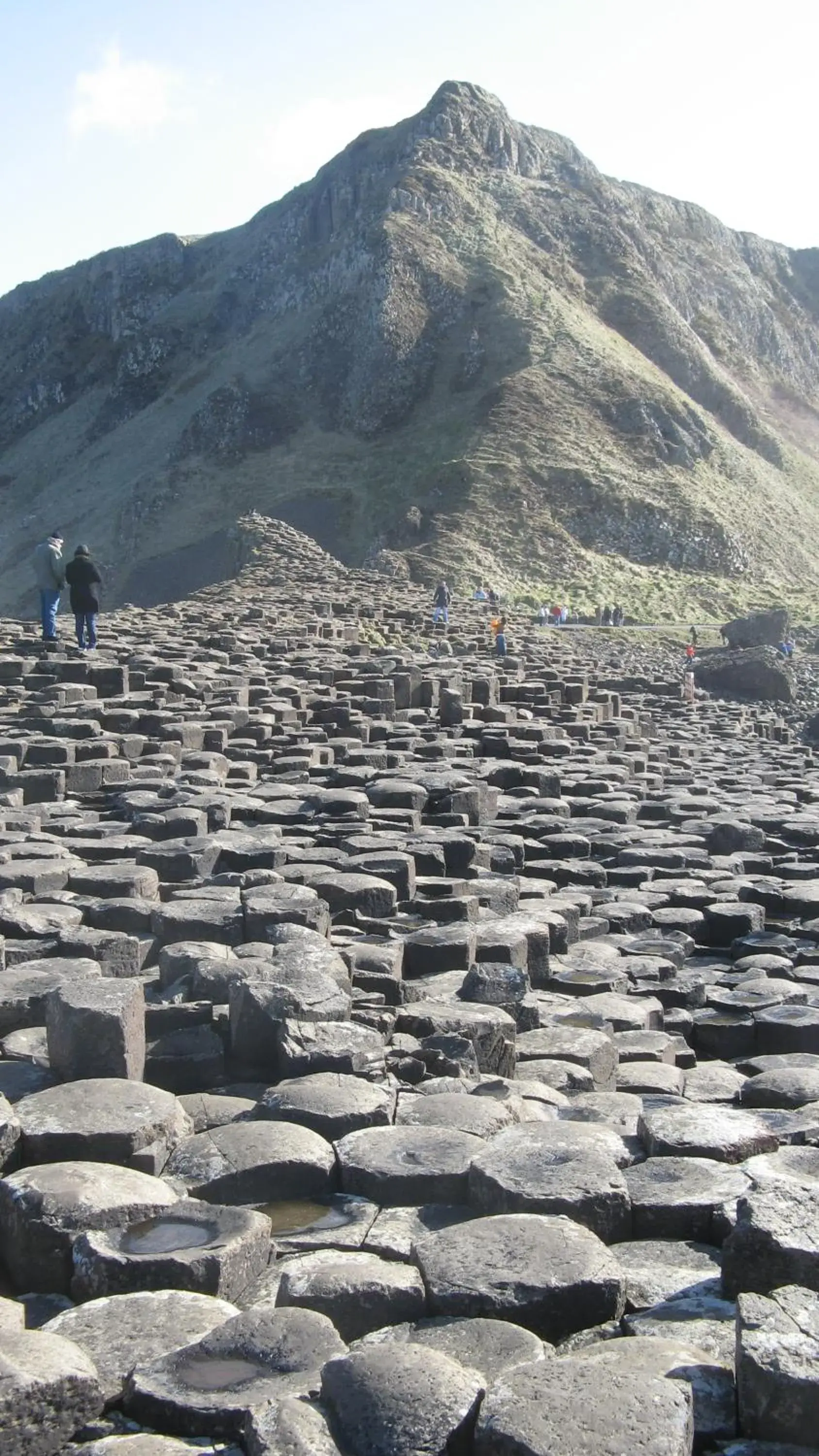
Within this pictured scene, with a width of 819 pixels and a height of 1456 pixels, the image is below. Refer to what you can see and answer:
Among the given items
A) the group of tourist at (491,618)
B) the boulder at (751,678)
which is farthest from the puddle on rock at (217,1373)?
the boulder at (751,678)

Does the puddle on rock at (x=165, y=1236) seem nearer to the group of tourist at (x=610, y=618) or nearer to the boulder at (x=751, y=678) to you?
the boulder at (x=751, y=678)

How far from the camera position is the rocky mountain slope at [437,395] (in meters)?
62.4

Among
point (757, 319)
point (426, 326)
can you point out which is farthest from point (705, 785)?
point (757, 319)

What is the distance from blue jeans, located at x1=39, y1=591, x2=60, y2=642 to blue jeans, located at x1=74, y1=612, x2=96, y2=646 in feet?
1.14

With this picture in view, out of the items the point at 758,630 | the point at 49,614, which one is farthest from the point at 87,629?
the point at 758,630

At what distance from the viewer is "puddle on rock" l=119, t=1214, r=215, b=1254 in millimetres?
4125

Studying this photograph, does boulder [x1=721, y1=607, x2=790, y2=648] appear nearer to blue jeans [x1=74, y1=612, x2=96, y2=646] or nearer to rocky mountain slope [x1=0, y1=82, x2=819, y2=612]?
rocky mountain slope [x1=0, y1=82, x2=819, y2=612]

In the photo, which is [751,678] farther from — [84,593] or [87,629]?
[84,593]

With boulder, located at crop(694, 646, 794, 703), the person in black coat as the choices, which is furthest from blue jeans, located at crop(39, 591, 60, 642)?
boulder, located at crop(694, 646, 794, 703)

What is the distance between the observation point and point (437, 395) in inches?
2808

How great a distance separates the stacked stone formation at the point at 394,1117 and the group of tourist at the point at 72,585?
23.9ft

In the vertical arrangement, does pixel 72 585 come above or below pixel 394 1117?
above

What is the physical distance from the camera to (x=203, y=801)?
11.3 meters

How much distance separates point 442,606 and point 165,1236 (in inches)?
1283
